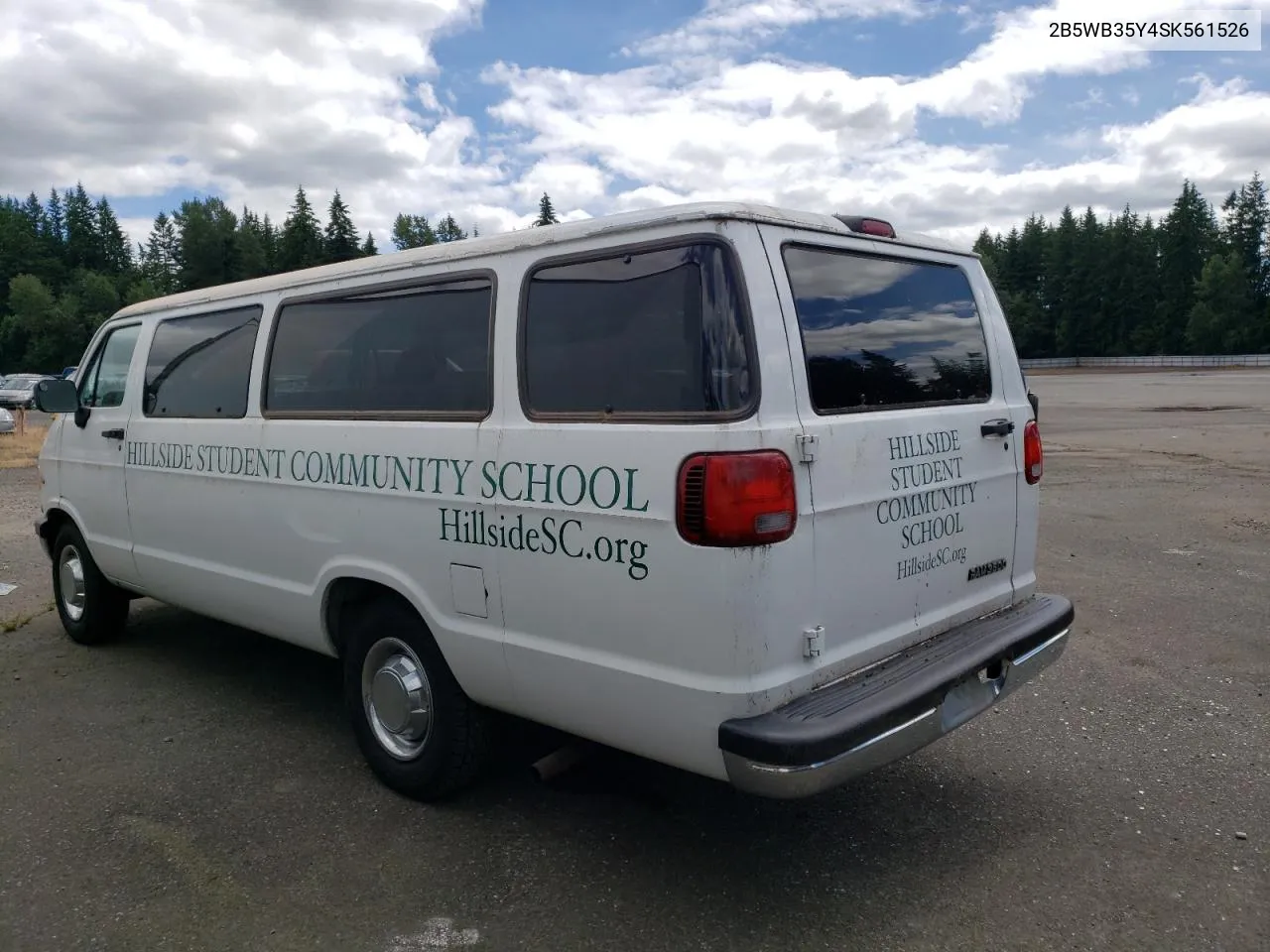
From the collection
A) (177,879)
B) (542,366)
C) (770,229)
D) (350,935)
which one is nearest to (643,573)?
(542,366)

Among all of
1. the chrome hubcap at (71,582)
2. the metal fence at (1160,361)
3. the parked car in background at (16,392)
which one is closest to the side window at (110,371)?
the chrome hubcap at (71,582)

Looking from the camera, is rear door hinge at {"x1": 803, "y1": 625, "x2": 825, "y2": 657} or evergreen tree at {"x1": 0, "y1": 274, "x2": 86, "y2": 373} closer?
rear door hinge at {"x1": 803, "y1": 625, "x2": 825, "y2": 657}

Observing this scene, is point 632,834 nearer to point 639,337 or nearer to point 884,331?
point 639,337

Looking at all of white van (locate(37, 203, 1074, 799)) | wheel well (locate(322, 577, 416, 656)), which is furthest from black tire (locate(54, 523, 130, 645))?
wheel well (locate(322, 577, 416, 656))

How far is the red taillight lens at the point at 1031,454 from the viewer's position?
160 inches

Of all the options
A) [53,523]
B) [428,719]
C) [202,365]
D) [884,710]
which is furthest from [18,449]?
[884,710]

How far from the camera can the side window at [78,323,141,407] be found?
5547mm

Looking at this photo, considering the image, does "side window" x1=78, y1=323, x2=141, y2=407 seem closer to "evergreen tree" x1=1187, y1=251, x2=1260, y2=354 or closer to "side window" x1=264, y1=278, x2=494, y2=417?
"side window" x1=264, y1=278, x2=494, y2=417

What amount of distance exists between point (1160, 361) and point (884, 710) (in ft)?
303

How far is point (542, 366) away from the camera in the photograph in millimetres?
3320

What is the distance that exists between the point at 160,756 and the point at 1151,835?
13.4 feet

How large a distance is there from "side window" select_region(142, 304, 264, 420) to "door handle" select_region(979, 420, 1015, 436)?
127 inches

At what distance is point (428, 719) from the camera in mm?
3852

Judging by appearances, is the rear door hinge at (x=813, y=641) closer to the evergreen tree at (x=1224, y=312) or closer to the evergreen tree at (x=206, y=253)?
the evergreen tree at (x=1224, y=312)
